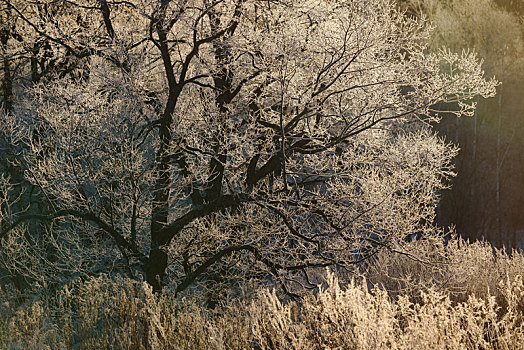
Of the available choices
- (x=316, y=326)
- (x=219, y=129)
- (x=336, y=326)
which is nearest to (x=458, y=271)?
(x=219, y=129)

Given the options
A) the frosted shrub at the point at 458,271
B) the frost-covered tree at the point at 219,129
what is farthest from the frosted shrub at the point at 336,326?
the frosted shrub at the point at 458,271

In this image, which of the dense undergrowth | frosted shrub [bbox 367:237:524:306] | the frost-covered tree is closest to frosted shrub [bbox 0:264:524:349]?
the dense undergrowth

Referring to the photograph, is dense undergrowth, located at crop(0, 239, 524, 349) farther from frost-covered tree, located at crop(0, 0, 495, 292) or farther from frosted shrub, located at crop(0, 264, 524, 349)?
frost-covered tree, located at crop(0, 0, 495, 292)

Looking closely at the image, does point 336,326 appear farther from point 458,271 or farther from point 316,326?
point 458,271

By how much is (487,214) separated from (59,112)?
54.8 feet

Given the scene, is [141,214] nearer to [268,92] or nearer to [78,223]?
[78,223]

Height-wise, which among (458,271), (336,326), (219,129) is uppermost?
(219,129)

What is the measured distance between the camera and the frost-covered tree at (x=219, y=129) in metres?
8.40

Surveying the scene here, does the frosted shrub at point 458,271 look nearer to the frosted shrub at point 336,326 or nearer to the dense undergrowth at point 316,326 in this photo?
the dense undergrowth at point 316,326

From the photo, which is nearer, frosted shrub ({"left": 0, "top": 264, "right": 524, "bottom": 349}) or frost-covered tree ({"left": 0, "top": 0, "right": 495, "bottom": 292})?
frosted shrub ({"left": 0, "top": 264, "right": 524, "bottom": 349})

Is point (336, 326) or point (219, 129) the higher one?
point (219, 129)

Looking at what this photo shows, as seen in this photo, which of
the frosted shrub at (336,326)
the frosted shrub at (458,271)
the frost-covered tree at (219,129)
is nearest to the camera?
the frosted shrub at (336,326)

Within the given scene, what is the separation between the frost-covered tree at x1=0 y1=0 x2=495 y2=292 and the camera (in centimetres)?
840

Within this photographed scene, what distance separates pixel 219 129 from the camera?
8.56 meters
